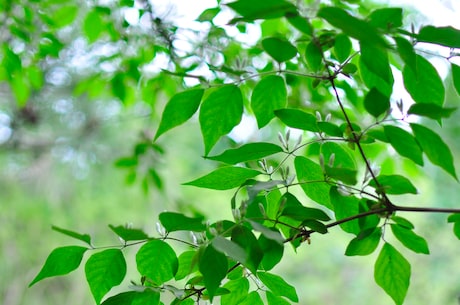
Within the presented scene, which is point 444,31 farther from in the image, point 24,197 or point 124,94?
point 24,197

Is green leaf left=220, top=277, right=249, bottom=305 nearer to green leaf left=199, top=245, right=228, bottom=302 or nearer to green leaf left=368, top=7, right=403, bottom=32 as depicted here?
green leaf left=199, top=245, right=228, bottom=302

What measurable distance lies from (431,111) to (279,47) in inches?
4.2

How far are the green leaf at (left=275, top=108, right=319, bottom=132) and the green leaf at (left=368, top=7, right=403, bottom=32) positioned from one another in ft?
0.23

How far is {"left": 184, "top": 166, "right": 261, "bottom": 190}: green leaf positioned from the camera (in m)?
0.36

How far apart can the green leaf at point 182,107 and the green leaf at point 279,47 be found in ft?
0.23

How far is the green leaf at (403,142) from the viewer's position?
32 centimetres

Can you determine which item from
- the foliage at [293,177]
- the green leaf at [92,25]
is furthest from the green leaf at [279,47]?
the green leaf at [92,25]

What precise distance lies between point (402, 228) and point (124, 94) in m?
0.68

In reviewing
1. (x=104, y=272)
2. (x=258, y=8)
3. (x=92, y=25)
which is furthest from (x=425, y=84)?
(x=92, y=25)

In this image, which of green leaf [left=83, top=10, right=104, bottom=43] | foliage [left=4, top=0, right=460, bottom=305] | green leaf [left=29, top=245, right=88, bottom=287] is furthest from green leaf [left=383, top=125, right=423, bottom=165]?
green leaf [left=83, top=10, right=104, bottom=43]

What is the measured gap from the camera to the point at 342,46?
36 centimetres

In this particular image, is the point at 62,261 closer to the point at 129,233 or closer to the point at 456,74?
the point at 129,233

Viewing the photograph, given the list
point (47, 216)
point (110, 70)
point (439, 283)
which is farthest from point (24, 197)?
point (439, 283)

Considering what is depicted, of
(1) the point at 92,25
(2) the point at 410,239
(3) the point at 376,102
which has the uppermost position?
(3) the point at 376,102
